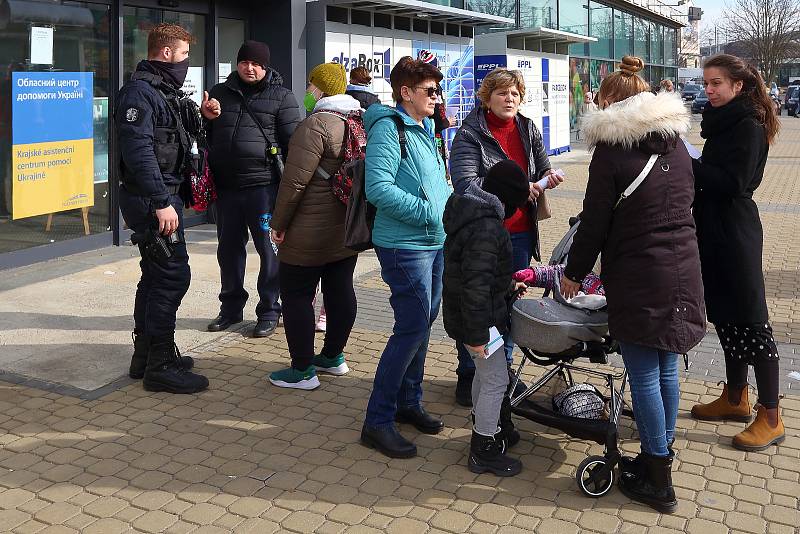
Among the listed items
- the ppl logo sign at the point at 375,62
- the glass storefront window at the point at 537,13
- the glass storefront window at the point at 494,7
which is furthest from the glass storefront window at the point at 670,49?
the ppl logo sign at the point at 375,62

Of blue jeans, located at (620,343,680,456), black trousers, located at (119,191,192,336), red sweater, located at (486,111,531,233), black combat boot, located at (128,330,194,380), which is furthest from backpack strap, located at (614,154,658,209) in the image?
black combat boot, located at (128,330,194,380)

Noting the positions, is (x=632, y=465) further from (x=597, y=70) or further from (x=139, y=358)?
(x=597, y=70)

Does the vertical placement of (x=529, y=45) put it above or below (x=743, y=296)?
above

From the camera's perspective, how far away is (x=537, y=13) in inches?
832

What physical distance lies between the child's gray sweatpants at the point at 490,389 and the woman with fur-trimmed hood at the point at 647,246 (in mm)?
561

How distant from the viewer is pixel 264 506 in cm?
408

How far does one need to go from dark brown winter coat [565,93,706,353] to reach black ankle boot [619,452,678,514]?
0.51 meters

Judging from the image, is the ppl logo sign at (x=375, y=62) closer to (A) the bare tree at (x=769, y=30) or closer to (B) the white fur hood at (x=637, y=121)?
(B) the white fur hood at (x=637, y=121)

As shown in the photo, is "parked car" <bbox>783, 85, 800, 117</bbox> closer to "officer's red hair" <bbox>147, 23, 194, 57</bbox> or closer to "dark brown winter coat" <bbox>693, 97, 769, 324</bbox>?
"dark brown winter coat" <bbox>693, 97, 769, 324</bbox>

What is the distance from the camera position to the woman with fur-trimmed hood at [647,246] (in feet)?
13.0

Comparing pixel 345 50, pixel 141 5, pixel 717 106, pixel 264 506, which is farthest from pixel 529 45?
pixel 264 506

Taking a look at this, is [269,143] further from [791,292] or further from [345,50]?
[345,50]

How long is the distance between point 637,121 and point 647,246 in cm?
51

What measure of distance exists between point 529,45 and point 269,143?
14973 mm
